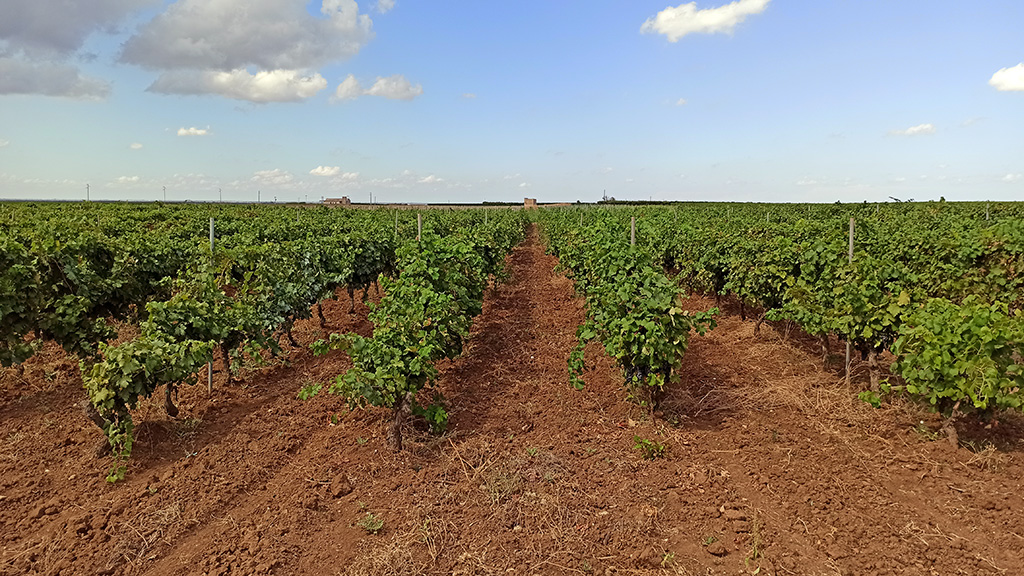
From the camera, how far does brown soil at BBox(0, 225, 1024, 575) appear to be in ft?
13.2

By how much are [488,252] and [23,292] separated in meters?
8.42

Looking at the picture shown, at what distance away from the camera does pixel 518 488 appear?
187 inches

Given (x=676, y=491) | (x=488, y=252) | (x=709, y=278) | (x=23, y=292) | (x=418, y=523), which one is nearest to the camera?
(x=418, y=523)

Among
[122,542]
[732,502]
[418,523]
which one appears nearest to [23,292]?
[122,542]

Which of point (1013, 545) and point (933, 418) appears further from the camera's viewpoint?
point (933, 418)

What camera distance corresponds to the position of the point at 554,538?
4.18 m

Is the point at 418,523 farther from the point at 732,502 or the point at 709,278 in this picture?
the point at 709,278

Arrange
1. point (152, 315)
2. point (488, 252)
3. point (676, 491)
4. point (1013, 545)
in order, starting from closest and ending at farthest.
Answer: point (1013, 545)
point (676, 491)
point (152, 315)
point (488, 252)

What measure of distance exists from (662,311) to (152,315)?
5.39 m

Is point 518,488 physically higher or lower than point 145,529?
higher

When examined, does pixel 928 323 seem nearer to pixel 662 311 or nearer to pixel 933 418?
pixel 933 418

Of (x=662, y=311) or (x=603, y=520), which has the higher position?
(x=662, y=311)

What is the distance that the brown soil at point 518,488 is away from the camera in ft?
13.2

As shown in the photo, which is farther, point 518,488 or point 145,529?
point 518,488
